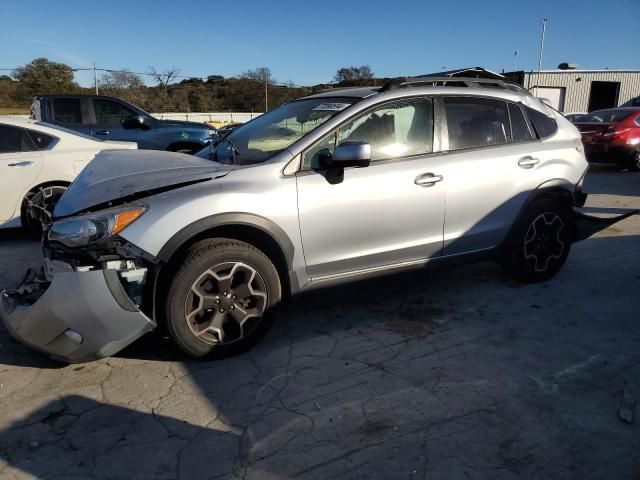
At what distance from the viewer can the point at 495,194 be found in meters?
3.99

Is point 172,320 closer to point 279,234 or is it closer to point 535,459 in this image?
point 279,234

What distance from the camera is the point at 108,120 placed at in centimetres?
875

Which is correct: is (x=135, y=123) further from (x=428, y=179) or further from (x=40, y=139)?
(x=428, y=179)

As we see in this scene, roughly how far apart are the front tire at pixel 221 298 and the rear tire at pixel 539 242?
2276 mm

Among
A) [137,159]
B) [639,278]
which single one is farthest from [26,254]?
[639,278]

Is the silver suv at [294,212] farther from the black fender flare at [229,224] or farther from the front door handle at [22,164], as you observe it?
the front door handle at [22,164]

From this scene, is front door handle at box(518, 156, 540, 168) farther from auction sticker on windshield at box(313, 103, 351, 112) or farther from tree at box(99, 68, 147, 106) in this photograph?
tree at box(99, 68, 147, 106)

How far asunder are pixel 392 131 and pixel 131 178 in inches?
74.4

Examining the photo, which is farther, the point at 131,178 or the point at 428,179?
the point at 428,179

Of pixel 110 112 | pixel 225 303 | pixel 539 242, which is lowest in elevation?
pixel 225 303

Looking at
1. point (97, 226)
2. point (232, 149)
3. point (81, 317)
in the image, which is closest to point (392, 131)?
point (232, 149)

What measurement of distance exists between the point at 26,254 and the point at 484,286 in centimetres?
494

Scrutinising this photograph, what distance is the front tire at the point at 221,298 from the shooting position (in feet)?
9.77

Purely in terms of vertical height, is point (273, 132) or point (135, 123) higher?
point (135, 123)
